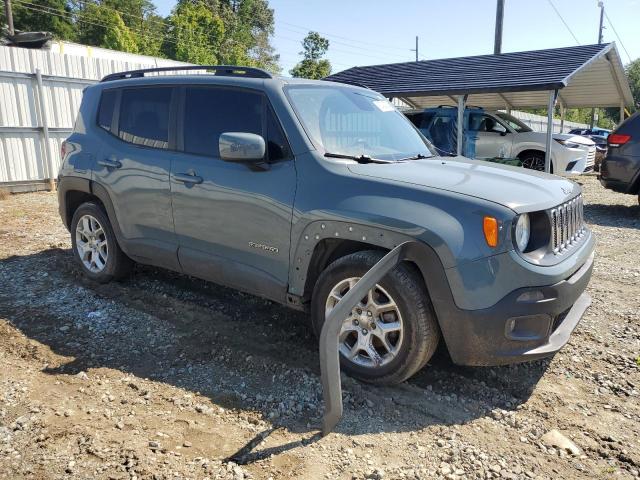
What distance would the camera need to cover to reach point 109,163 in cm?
474

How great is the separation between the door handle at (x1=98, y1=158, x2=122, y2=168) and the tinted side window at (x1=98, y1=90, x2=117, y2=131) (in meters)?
0.32

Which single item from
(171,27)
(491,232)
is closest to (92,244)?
(491,232)

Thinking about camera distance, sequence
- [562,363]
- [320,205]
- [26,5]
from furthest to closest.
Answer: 1. [26,5]
2. [562,363]
3. [320,205]

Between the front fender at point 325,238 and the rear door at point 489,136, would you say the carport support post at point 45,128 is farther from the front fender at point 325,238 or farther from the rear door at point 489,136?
the rear door at point 489,136

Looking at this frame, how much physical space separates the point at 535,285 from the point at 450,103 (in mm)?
→ 15852

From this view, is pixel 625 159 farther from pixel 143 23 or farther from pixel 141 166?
pixel 143 23

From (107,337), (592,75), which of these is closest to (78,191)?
(107,337)

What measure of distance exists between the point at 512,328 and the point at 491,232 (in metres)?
0.56

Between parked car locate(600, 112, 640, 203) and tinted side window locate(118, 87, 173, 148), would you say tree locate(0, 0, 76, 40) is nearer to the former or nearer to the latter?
parked car locate(600, 112, 640, 203)

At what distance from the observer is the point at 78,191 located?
5.23 metres

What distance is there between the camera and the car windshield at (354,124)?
3754mm

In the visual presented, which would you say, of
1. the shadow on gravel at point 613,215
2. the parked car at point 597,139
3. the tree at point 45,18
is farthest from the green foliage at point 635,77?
A: the tree at point 45,18

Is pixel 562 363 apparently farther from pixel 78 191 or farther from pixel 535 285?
pixel 78 191

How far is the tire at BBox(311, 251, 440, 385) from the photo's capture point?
121 inches
